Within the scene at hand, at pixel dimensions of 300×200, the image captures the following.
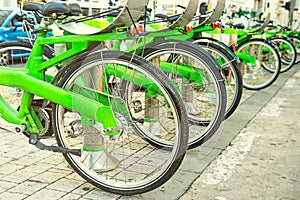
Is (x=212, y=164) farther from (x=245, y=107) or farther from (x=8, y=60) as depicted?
(x=245, y=107)

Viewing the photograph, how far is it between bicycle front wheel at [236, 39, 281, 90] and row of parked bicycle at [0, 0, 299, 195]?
3.33 m

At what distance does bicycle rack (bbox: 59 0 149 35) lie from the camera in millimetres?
2729

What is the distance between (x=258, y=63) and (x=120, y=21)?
5.66m

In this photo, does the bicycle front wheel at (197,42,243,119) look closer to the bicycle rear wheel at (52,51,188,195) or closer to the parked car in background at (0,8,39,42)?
the bicycle rear wheel at (52,51,188,195)

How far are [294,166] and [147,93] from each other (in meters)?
1.39

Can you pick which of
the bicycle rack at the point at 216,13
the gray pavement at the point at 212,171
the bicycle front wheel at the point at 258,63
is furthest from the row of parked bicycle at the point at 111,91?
the bicycle front wheel at the point at 258,63

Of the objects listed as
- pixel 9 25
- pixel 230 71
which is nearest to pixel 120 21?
pixel 230 71

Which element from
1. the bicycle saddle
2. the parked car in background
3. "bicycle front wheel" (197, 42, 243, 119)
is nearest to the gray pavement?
"bicycle front wheel" (197, 42, 243, 119)

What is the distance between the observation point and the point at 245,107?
621 cm

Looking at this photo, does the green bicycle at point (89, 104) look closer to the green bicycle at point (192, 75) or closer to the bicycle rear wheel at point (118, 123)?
the bicycle rear wheel at point (118, 123)

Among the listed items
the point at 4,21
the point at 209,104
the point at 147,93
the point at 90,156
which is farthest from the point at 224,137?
the point at 4,21

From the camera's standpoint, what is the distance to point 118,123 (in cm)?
300

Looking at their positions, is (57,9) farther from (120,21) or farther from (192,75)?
(192,75)

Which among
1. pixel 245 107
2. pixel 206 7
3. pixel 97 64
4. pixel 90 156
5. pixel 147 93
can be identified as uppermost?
pixel 206 7
